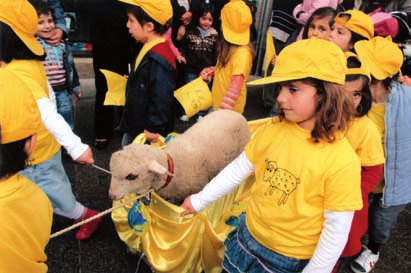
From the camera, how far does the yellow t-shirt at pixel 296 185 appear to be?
1.33 metres

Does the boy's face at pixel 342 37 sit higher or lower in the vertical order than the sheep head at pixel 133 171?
higher

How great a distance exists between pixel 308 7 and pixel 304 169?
3.25 m

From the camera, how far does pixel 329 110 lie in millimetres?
1324

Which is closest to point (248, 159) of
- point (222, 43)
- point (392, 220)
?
point (392, 220)

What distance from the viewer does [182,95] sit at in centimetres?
294

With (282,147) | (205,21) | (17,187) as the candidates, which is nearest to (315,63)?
(282,147)

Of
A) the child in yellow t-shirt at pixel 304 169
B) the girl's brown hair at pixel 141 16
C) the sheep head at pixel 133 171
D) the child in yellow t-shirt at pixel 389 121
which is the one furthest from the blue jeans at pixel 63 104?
the child in yellow t-shirt at pixel 389 121

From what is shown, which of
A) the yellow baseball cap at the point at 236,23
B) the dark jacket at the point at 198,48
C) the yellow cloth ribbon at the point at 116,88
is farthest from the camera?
the dark jacket at the point at 198,48

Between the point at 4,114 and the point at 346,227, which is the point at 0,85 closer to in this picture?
the point at 4,114

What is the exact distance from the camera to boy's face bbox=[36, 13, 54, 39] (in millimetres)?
2979

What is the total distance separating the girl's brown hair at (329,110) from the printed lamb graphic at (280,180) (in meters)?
0.18

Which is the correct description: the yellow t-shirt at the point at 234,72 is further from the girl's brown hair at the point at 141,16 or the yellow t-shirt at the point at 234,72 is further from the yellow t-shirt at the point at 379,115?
the yellow t-shirt at the point at 379,115

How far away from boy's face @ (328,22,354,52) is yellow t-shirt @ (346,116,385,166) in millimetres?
1014

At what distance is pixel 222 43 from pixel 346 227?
2188 mm
